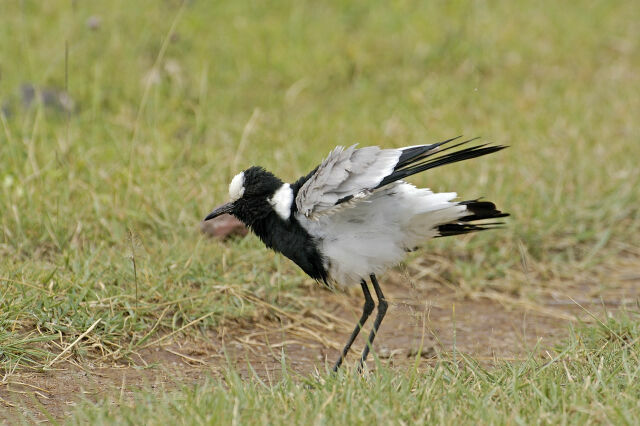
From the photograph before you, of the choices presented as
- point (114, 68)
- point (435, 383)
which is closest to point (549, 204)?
point (435, 383)

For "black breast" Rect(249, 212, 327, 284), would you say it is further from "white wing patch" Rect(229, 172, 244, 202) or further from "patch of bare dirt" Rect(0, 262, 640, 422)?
"patch of bare dirt" Rect(0, 262, 640, 422)

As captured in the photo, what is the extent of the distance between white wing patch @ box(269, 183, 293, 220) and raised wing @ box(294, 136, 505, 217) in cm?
11

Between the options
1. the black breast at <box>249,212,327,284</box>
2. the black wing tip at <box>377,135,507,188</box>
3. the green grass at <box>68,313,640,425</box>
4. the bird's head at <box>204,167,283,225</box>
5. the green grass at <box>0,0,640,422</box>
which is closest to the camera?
the green grass at <box>68,313,640,425</box>

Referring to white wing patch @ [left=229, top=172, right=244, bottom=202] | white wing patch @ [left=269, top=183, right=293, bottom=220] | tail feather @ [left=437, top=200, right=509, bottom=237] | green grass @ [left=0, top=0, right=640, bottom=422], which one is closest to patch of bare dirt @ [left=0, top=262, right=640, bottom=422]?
green grass @ [left=0, top=0, right=640, bottom=422]

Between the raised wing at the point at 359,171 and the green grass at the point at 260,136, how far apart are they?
0.71 m

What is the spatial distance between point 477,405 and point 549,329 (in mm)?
1723

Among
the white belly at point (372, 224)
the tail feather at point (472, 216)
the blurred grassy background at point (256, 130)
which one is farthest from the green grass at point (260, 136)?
the tail feather at point (472, 216)

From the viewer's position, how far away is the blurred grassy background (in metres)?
4.45

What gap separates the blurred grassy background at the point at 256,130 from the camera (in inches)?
175

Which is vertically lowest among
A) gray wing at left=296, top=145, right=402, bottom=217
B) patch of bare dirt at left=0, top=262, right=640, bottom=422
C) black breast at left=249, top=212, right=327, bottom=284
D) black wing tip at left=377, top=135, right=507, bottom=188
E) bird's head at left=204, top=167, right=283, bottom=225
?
patch of bare dirt at left=0, top=262, right=640, bottom=422

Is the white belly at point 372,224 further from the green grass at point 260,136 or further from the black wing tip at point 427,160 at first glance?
the green grass at point 260,136

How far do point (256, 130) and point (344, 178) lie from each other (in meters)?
3.16

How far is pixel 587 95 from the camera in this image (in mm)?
7578

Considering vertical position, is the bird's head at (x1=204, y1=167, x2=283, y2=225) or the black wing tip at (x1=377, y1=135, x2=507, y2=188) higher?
the black wing tip at (x1=377, y1=135, x2=507, y2=188)
